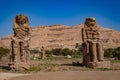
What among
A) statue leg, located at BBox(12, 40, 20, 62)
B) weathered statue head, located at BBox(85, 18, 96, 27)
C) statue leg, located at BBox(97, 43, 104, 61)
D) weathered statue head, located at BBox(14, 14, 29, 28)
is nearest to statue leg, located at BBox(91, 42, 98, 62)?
statue leg, located at BBox(97, 43, 104, 61)

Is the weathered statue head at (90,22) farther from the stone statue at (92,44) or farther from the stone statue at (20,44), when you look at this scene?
the stone statue at (20,44)

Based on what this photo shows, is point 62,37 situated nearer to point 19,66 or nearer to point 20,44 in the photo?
point 20,44

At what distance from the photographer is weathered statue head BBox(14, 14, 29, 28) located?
65.8 ft

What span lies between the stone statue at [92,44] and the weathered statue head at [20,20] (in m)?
5.19

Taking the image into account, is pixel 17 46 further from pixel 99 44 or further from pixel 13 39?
pixel 99 44

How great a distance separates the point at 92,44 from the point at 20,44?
5782mm

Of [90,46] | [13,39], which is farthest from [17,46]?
[90,46]

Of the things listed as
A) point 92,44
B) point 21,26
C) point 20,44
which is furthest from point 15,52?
point 92,44

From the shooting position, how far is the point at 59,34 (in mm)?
190250

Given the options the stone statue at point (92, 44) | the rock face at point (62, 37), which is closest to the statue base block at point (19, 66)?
the stone statue at point (92, 44)

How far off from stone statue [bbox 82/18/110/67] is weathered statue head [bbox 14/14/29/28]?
5.19 m

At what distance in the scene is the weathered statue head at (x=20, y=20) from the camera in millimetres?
20047

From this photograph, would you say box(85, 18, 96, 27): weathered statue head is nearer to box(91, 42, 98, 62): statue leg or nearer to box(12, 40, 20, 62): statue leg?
box(91, 42, 98, 62): statue leg

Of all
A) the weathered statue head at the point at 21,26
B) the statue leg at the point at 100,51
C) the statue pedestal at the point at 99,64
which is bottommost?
the statue pedestal at the point at 99,64
